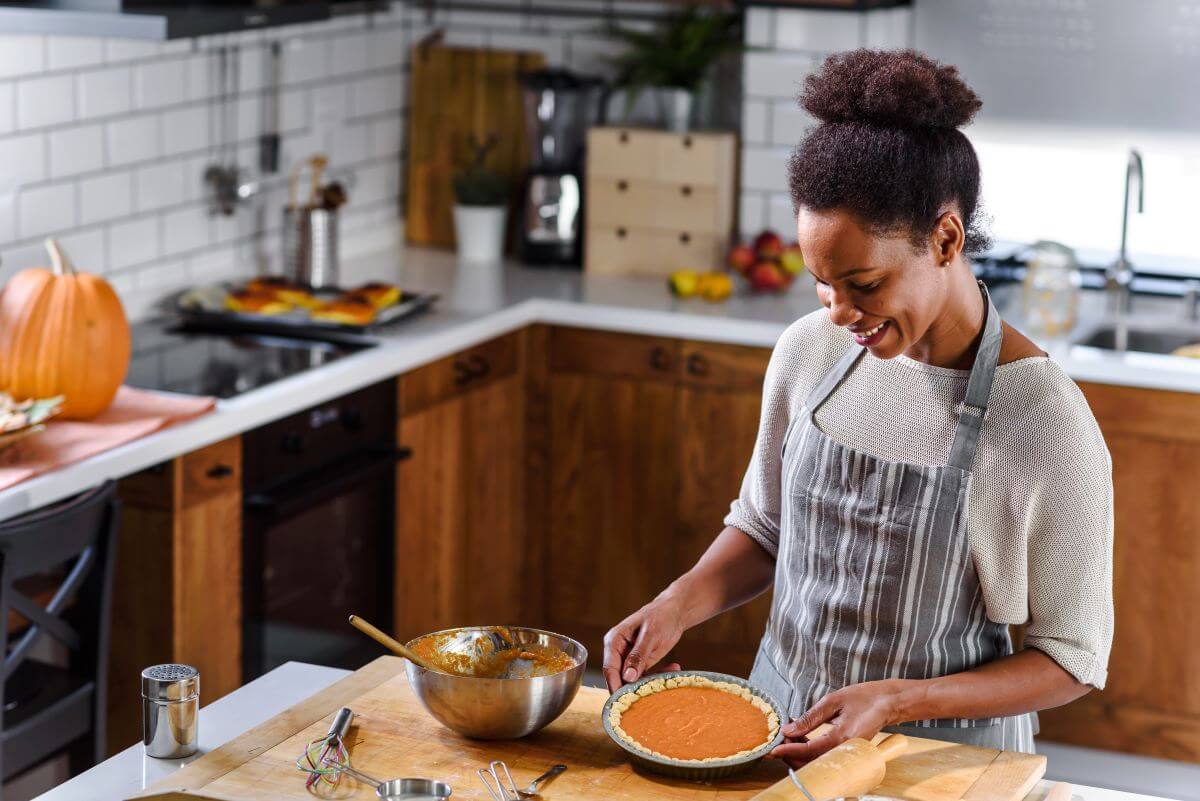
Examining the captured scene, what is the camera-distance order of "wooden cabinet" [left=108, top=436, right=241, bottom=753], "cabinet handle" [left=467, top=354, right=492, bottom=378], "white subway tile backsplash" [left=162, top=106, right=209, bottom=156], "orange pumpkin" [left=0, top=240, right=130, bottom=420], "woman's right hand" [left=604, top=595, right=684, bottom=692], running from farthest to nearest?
"cabinet handle" [left=467, top=354, right=492, bottom=378], "white subway tile backsplash" [left=162, top=106, right=209, bottom=156], "wooden cabinet" [left=108, top=436, right=241, bottom=753], "orange pumpkin" [left=0, top=240, right=130, bottom=420], "woman's right hand" [left=604, top=595, right=684, bottom=692]

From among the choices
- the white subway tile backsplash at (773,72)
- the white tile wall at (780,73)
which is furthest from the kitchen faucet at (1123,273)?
the white subway tile backsplash at (773,72)

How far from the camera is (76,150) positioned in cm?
356

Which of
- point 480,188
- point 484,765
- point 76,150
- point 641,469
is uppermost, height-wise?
point 76,150

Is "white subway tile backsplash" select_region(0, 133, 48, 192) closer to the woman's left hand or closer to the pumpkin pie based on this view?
the pumpkin pie

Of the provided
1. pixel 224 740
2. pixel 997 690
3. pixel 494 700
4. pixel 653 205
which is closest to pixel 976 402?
pixel 997 690

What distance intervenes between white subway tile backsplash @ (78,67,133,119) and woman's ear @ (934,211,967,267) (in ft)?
7.66

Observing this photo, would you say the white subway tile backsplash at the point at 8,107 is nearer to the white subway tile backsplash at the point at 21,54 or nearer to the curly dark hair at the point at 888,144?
the white subway tile backsplash at the point at 21,54

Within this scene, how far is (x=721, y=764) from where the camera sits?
5.53 feet

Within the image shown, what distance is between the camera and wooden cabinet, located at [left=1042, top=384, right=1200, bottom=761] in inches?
142

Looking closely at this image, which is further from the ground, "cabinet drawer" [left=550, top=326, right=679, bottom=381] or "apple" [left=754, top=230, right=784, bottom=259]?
"apple" [left=754, top=230, right=784, bottom=259]

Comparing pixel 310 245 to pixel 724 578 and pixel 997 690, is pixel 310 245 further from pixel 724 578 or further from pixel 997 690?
pixel 997 690

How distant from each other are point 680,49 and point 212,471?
1983mm

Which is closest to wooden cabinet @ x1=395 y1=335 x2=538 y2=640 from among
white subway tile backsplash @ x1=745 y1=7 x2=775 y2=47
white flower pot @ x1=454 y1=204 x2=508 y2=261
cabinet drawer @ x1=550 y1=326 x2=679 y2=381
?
cabinet drawer @ x1=550 y1=326 x2=679 y2=381

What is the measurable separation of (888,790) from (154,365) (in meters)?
2.17
